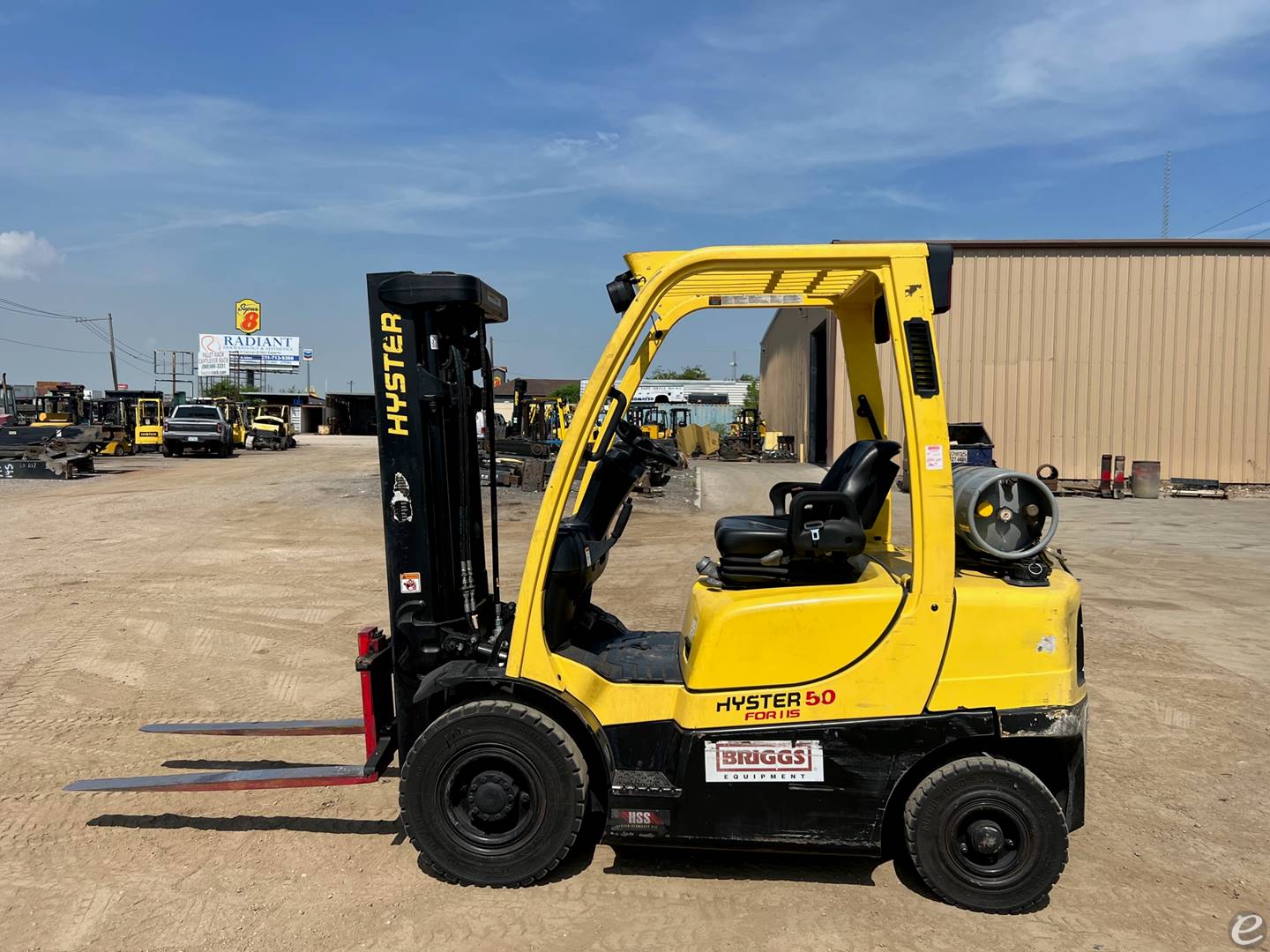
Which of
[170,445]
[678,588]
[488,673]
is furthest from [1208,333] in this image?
[170,445]

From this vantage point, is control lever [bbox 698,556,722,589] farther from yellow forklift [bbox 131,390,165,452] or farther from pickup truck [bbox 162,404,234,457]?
yellow forklift [bbox 131,390,165,452]

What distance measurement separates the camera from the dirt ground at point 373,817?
128 inches

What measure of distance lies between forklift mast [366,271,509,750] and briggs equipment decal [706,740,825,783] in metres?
1.14

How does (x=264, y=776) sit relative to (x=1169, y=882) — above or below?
above

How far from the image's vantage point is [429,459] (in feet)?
13.0

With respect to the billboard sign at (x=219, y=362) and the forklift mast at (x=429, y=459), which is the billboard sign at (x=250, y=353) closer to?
the billboard sign at (x=219, y=362)

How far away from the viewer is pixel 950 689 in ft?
10.8

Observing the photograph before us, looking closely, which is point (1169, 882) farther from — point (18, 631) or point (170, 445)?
point (170, 445)

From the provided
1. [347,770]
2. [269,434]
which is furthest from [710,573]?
[269,434]

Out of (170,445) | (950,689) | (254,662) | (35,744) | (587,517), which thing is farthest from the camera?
(170,445)

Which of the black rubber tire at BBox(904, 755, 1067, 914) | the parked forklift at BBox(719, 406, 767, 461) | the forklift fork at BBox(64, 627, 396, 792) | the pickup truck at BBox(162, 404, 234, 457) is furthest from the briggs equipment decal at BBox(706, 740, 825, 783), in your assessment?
the pickup truck at BBox(162, 404, 234, 457)

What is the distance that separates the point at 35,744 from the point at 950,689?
5039 millimetres

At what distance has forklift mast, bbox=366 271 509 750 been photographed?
3.81m

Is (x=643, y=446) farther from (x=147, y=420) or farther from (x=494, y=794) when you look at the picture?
(x=147, y=420)
